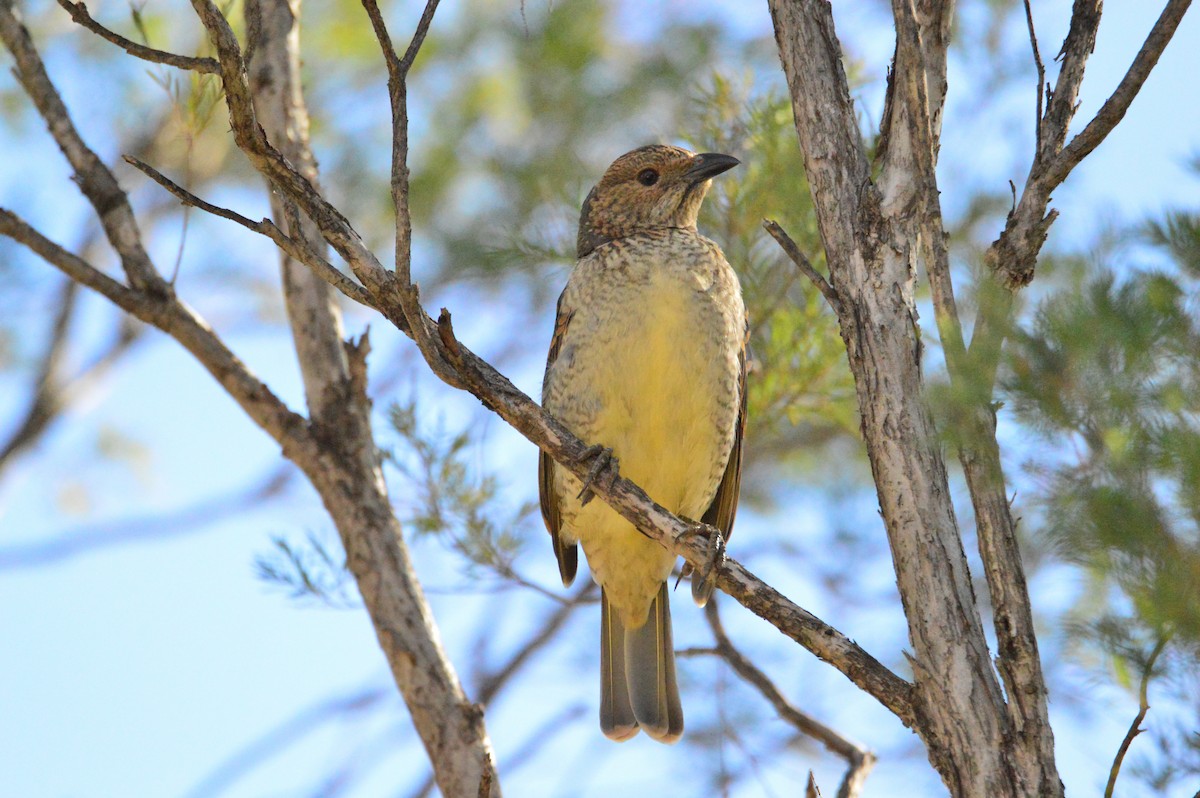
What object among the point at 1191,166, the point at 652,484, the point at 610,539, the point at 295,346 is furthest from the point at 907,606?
the point at 295,346

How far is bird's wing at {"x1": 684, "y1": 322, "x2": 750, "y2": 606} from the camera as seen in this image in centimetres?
475

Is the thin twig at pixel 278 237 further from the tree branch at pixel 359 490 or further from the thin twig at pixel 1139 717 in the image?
the thin twig at pixel 1139 717

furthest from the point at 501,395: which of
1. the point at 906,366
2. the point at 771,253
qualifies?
the point at 771,253

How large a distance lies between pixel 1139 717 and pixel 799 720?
1.82m

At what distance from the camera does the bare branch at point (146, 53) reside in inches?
114

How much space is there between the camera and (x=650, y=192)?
5234 millimetres

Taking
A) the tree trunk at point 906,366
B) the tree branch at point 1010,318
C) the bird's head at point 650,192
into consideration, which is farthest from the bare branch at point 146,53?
the bird's head at point 650,192

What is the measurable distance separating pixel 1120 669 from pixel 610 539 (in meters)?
2.49

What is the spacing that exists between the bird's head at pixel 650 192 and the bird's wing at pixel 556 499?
54 cm

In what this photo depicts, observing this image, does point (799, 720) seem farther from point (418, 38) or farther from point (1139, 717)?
point (418, 38)

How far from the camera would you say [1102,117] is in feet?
9.53

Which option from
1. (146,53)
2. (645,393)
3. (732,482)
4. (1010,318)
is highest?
(732,482)

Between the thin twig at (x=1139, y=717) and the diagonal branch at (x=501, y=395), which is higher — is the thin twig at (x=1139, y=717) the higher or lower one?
the lower one

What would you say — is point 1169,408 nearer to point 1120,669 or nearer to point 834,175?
point 1120,669
